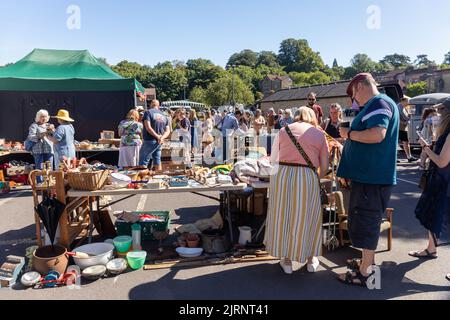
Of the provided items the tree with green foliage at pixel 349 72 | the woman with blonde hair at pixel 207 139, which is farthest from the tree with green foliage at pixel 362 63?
the woman with blonde hair at pixel 207 139

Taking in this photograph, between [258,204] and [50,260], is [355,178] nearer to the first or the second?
[258,204]

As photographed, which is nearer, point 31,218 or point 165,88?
point 31,218

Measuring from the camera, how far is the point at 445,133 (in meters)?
3.24

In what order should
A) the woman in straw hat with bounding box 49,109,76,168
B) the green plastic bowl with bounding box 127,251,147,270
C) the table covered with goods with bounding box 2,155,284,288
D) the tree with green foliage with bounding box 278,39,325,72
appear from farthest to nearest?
the tree with green foliage with bounding box 278,39,325,72 → the woman in straw hat with bounding box 49,109,76,168 → the green plastic bowl with bounding box 127,251,147,270 → the table covered with goods with bounding box 2,155,284,288

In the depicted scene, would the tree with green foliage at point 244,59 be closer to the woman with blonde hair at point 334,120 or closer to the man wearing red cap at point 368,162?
the woman with blonde hair at point 334,120

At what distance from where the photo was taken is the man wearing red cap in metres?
2.82

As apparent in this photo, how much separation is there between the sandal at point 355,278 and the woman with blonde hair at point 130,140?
173 inches

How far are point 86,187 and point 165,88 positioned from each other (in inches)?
2841

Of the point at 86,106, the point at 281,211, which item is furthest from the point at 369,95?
the point at 86,106

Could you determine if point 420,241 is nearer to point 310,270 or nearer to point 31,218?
point 310,270

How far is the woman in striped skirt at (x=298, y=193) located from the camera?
311 cm

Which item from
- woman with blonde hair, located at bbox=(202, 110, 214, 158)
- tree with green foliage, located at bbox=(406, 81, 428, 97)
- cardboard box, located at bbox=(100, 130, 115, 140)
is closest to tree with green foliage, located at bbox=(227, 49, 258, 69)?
tree with green foliage, located at bbox=(406, 81, 428, 97)

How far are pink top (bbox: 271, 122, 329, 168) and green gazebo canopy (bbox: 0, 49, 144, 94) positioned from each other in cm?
685

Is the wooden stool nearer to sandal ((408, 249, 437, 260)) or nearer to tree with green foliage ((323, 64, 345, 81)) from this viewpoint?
sandal ((408, 249, 437, 260))
